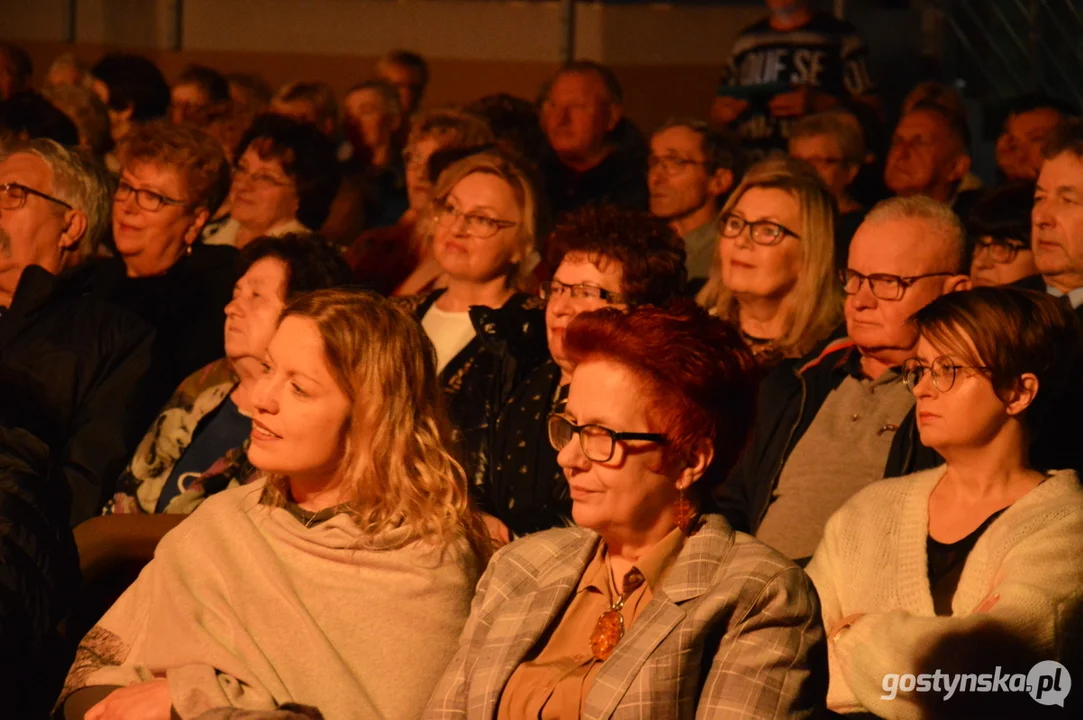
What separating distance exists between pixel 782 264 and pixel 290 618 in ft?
6.45

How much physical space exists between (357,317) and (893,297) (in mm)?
1516

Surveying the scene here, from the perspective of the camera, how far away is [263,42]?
964cm

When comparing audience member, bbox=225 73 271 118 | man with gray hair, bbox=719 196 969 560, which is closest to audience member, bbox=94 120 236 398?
man with gray hair, bbox=719 196 969 560

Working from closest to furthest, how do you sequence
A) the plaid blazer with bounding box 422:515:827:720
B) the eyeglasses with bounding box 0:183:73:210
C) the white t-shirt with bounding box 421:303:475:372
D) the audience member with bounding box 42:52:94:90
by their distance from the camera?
the plaid blazer with bounding box 422:515:827:720 → the white t-shirt with bounding box 421:303:475:372 → the eyeglasses with bounding box 0:183:73:210 → the audience member with bounding box 42:52:94:90

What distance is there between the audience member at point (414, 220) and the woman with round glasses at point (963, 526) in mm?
2617

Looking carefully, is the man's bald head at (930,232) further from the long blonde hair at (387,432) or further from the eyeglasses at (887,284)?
the long blonde hair at (387,432)

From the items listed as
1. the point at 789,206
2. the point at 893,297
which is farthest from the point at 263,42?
the point at 893,297

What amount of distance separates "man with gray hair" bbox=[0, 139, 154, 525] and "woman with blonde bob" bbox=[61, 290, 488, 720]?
112 centimetres

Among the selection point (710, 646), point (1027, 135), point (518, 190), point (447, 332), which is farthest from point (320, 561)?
point (1027, 135)

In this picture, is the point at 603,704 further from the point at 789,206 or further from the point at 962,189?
the point at 962,189

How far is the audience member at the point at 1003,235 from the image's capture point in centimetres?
485

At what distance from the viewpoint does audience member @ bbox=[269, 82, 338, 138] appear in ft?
24.0

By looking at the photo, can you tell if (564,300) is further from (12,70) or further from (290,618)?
(12,70)

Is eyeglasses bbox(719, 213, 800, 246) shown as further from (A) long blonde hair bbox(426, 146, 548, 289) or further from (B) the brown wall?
(B) the brown wall
